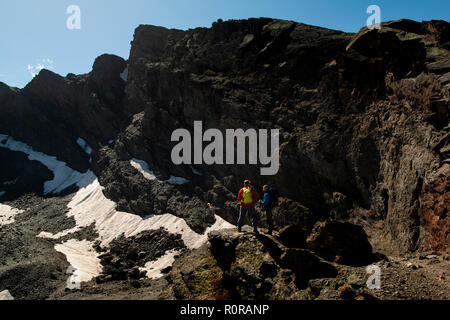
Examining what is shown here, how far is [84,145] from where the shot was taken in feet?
236

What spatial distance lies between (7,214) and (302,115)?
5709 cm

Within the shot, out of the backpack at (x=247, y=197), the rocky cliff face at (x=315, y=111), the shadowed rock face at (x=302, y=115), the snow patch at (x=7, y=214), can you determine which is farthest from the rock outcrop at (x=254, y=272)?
the snow patch at (x=7, y=214)

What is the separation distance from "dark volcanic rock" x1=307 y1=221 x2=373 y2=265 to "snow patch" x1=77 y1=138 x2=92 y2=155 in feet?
220

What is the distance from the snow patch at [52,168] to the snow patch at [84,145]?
559 cm

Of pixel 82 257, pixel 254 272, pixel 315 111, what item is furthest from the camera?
pixel 82 257

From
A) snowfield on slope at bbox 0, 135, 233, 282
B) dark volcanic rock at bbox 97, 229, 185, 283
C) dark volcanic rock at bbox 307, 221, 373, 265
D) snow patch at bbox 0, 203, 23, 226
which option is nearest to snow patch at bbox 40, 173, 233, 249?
snowfield on slope at bbox 0, 135, 233, 282

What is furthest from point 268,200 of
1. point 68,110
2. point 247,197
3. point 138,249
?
point 68,110

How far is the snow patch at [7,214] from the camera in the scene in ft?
172

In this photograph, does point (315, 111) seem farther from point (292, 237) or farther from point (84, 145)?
point (84, 145)

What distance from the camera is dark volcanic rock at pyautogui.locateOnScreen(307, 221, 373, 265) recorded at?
13.5 m

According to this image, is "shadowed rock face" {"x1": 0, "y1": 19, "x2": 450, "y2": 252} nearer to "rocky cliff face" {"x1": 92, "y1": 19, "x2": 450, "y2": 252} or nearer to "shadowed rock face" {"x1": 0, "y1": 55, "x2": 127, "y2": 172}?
"rocky cliff face" {"x1": 92, "y1": 19, "x2": 450, "y2": 252}
